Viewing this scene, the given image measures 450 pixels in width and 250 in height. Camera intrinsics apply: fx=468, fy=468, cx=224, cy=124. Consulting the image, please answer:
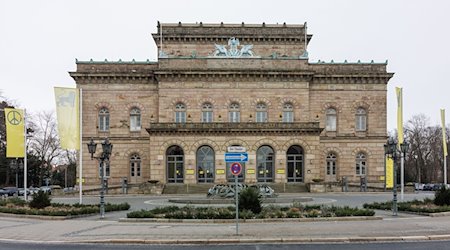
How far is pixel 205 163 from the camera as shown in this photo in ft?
159

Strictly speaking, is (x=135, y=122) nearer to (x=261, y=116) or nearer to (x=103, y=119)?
(x=103, y=119)

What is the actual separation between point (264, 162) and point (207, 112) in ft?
27.8

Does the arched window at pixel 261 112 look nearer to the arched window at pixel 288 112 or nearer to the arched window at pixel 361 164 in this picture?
the arched window at pixel 288 112

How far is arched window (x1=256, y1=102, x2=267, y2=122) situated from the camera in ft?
169

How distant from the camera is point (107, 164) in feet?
170

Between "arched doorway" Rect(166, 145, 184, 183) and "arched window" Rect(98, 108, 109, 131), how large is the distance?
344 inches

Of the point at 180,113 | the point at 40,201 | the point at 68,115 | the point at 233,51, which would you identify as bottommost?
the point at 40,201

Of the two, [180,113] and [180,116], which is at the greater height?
[180,113]

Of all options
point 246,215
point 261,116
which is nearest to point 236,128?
point 261,116

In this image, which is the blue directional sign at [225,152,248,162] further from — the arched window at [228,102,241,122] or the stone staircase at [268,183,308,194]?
the arched window at [228,102,241,122]

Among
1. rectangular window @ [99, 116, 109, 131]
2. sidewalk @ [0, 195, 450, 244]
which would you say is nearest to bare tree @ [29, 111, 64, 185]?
rectangular window @ [99, 116, 109, 131]

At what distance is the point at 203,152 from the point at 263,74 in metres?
10.7

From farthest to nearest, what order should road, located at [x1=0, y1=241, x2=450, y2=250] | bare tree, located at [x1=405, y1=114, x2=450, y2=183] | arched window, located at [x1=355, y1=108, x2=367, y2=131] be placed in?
1. bare tree, located at [x1=405, y1=114, x2=450, y2=183]
2. arched window, located at [x1=355, y1=108, x2=367, y2=131]
3. road, located at [x1=0, y1=241, x2=450, y2=250]

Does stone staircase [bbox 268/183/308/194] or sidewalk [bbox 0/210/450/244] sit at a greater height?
sidewalk [bbox 0/210/450/244]
